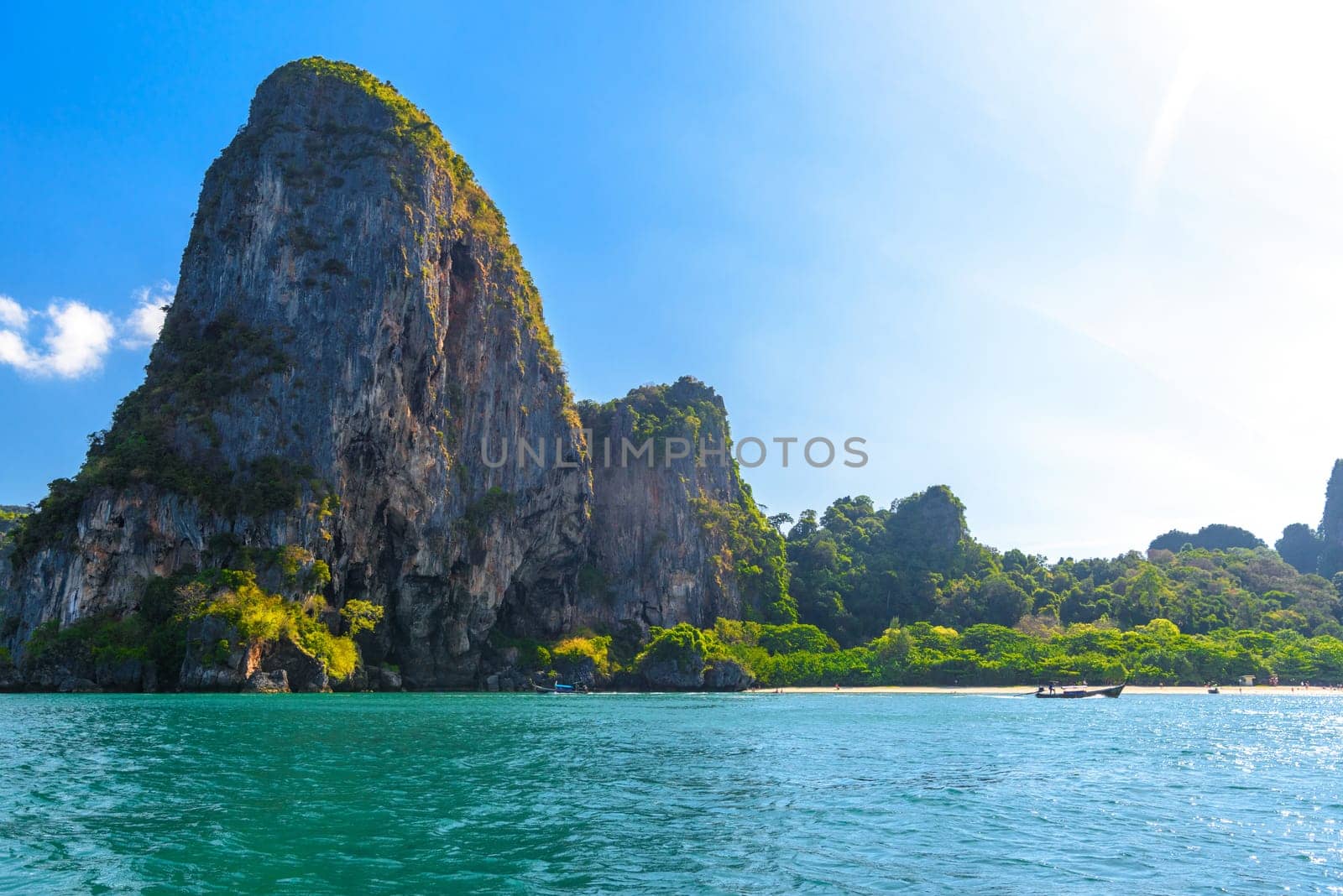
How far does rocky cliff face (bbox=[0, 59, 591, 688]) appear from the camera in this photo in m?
57.1

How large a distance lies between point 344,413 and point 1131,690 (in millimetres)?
72469

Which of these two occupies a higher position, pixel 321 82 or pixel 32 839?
pixel 321 82

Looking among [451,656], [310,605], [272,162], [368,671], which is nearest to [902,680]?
[451,656]

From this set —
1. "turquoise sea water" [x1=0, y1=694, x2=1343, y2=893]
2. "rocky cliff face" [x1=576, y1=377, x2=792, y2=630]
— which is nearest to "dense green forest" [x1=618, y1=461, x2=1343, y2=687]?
"rocky cliff face" [x1=576, y1=377, x2=792, y2=630]

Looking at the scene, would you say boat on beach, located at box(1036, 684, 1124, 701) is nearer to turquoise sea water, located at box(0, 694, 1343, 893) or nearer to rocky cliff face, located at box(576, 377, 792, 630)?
turquoise sea water, located at box(0, 694, 1343, 893)

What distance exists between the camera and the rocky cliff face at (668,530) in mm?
93375

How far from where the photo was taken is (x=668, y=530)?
97875mm

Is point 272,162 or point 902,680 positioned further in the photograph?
point 902,680

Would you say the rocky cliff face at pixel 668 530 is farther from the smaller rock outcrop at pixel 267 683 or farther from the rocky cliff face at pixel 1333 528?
the rocky cliff face at pixel 1333 528

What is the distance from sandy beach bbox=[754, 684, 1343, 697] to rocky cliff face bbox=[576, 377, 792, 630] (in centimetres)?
1741

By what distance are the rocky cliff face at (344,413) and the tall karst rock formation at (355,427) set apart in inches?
7.7

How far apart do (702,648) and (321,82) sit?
6541cm

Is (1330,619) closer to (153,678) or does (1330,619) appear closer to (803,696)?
(803,696)

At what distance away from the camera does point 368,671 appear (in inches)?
2557
